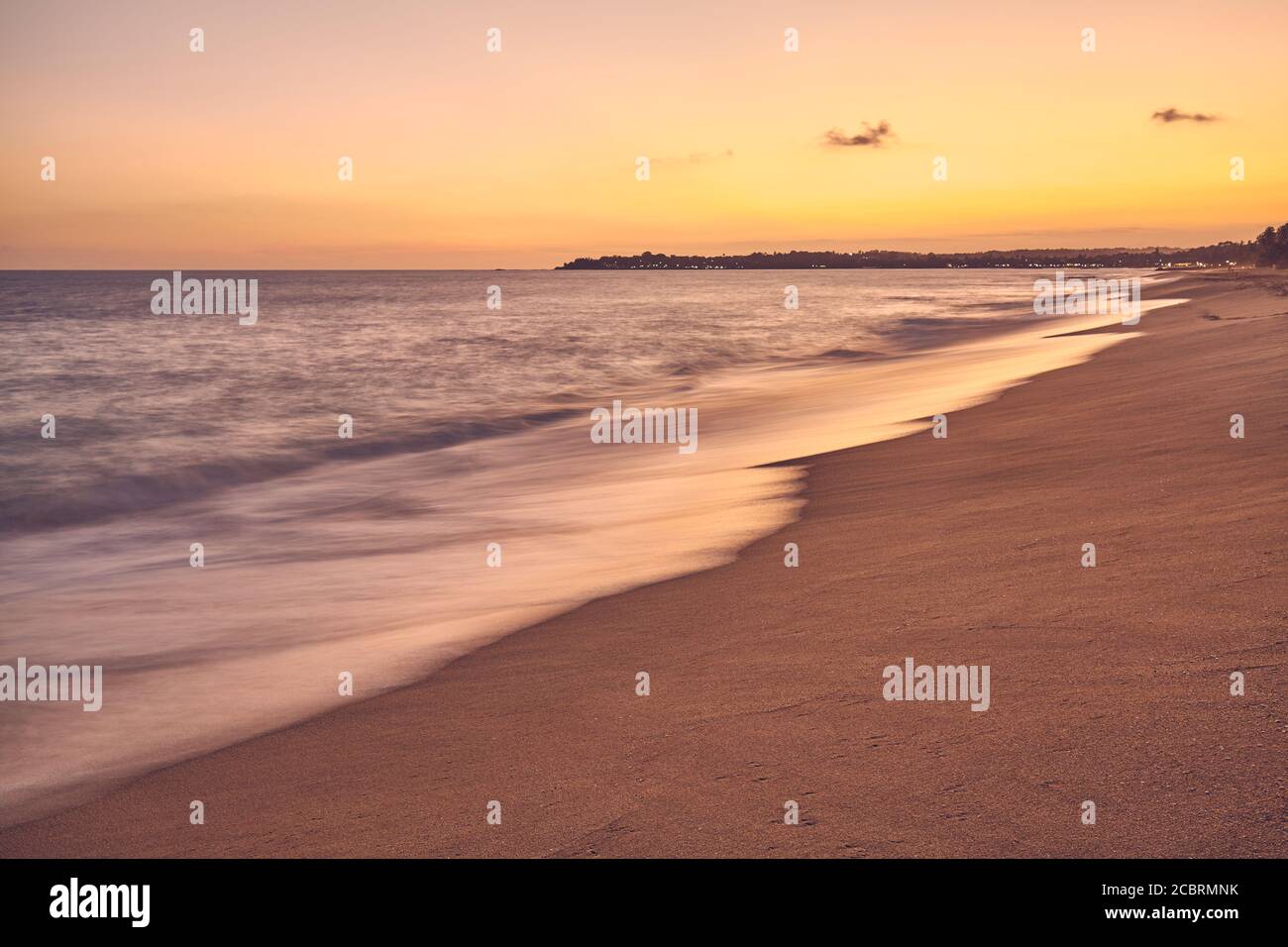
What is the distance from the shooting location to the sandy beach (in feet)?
13.6

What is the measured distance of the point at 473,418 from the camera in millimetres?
28078

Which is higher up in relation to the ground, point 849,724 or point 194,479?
point 194,479

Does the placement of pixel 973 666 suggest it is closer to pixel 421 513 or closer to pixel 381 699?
pixel 381 699

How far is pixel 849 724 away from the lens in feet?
16.8

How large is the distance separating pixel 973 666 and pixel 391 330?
206 feet

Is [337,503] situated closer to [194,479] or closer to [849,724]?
[194,479]

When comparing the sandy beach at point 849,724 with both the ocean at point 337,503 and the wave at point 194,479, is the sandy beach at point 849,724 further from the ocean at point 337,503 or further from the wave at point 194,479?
the wave at point 194,479

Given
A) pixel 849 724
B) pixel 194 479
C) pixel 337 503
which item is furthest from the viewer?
pixel 194 479

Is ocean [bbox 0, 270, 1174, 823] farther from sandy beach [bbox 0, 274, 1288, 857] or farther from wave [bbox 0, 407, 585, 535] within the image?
sandy beach [bbox 0, 274, 1288, 857]

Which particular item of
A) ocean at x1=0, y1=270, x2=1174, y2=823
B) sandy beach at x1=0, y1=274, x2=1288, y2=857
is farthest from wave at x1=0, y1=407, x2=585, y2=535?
sandy beach at x1=0, y1=274, x2=1288, y2=857

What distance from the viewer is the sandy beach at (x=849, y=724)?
416 centimetres

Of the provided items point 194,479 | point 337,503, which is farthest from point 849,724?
point 194,479

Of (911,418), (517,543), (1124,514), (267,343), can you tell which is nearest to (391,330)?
(267,343)

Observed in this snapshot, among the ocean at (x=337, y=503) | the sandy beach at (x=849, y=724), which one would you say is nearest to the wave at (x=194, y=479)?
the ocean at (x=337, y=503)
